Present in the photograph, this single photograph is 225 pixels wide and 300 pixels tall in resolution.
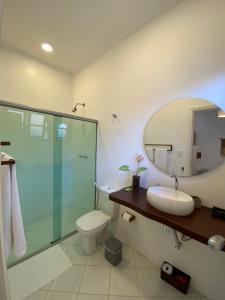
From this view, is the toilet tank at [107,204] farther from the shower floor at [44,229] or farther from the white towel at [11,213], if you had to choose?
the white towel at [11,213]

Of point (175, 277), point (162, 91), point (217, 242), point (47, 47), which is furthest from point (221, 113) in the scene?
point (47, 47)

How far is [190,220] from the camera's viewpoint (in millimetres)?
1104

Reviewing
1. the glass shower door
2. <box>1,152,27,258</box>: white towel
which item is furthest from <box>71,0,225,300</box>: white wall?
<box>1,152,27,258</box>: white towel

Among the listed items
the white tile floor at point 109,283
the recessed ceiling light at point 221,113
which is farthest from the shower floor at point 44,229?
the recessed ceiling light at point 221,113

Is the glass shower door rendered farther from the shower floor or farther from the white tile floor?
the white tile floor

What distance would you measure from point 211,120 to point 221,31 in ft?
2.36

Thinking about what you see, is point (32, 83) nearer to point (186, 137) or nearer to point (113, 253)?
point (186, 137)

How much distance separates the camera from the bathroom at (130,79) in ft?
4.25

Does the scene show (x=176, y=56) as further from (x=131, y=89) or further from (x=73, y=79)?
(x=73, y=79)

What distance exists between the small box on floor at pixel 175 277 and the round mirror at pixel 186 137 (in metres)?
0.94

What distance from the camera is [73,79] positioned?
2.76m

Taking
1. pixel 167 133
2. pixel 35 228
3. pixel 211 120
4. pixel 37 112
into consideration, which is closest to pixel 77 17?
pixel 37 112

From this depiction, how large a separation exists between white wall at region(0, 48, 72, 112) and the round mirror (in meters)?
1.80

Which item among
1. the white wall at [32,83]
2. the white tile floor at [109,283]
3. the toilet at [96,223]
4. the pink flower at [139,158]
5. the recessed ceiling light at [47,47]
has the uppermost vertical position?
the recessed ceiling light at [47,47]
